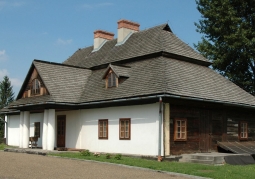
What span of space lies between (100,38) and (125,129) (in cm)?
1272

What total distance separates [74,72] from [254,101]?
1197 centimetres

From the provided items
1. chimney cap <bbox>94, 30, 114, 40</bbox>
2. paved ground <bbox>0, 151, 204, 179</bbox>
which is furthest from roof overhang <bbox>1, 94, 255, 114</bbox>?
chimney cap <bbox>94, 30, 114, 40</bbox>

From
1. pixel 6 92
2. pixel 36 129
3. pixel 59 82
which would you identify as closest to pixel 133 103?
pixel 59 82

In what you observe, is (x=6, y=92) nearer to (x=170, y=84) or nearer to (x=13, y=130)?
(x=13, y=130)

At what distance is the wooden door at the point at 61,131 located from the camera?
84.4 feet

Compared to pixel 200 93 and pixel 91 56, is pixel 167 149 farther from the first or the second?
pixel 91 56

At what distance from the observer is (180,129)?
19922 millimetres

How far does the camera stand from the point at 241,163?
19062 millimetres

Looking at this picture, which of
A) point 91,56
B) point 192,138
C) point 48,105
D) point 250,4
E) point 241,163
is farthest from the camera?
point 250,4

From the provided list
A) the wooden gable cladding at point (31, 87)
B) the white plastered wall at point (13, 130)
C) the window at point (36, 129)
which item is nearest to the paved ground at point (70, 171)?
the wooden gable cladding at point (31, 87)

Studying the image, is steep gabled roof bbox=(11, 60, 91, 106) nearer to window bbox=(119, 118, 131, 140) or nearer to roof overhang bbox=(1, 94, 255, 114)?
roof overhang bbox=(1, 94, 255, 114)

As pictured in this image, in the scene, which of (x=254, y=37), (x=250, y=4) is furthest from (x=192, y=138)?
(x=250, y=4)

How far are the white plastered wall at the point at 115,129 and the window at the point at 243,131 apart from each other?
23.3ft

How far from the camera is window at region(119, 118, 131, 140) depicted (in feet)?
68.4
